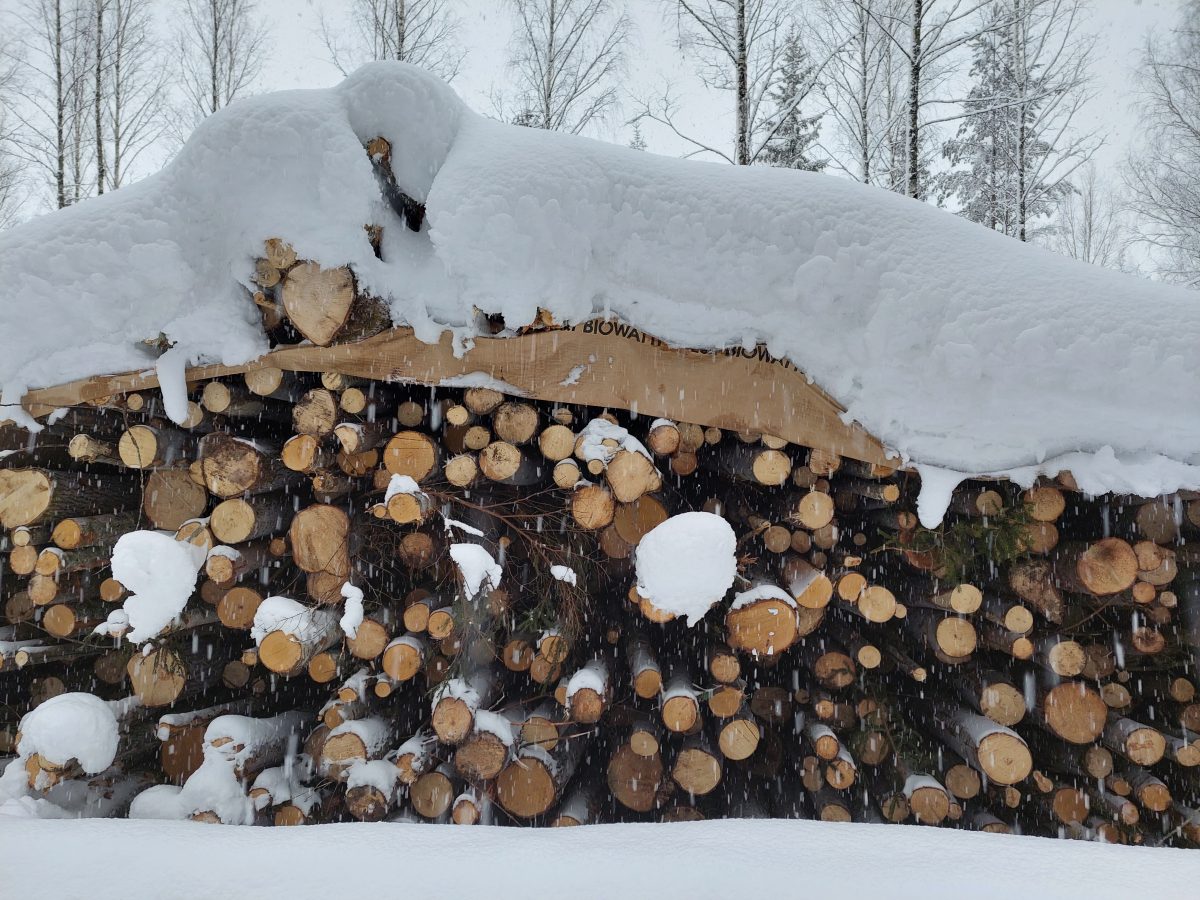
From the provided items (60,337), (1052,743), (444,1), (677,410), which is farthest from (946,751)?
(444,1)

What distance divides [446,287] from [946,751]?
8.30 ft

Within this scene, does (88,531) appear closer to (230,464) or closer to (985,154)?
(230,464)

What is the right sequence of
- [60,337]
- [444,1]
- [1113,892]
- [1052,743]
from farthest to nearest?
1. [444,1]
2. [1052,743]
3. [60,337]
4. [1113,892]

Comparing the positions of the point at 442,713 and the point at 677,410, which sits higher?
the point at 677,410

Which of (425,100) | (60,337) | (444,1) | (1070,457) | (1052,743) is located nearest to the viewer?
(1070,457)

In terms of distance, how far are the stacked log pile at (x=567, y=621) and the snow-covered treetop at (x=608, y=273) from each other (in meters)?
0.17

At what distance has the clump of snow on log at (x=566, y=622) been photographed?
6.55 ft

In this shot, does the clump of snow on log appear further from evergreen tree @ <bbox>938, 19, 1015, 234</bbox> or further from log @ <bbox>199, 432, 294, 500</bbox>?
evergreen tree @ <bbox>938, 19, 1015, 234</bbox>

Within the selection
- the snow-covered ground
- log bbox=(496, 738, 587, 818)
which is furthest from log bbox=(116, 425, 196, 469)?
log bbox=(496, 738, 587, 818)

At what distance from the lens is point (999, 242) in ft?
6.63

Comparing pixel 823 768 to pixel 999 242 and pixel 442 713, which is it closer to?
pixel 442 713

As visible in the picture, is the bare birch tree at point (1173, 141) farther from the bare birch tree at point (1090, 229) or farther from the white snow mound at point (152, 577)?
the white snow mound at point (152, 577)

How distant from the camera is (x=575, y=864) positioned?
4.34ft

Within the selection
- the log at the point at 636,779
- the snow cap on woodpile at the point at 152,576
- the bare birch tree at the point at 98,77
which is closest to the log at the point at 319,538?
the snow cap on woodpile at the point at 152,576
